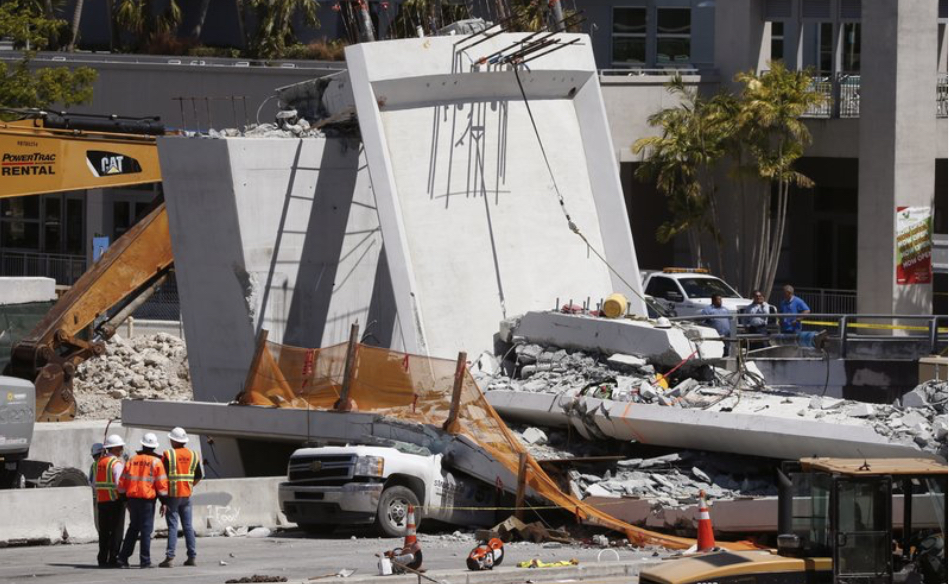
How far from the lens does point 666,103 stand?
44.3 m

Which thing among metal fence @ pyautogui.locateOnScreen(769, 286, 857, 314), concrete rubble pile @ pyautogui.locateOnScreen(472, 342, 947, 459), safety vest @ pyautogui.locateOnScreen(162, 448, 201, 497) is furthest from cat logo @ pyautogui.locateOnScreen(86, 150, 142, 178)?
metal fence @ pyautogui.locateOnScreen(769, 286, 857, 314)

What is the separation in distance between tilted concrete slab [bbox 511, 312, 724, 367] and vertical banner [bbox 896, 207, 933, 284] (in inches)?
657

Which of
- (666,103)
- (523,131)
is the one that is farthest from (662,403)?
(666,103)

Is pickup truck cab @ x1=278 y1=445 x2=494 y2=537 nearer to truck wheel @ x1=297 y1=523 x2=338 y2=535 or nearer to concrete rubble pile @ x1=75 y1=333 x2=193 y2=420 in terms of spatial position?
truck wheel @ x1=297 y1=523 x2=338 y2=535

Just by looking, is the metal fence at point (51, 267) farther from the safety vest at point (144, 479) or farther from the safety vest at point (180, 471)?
the safety vest at point (144, 479)

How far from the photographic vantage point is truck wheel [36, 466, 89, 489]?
74.4 ft

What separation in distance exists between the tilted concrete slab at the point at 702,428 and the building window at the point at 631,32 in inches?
1402

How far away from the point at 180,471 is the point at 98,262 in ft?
Result: 51.9

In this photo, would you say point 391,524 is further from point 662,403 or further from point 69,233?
point 69,233

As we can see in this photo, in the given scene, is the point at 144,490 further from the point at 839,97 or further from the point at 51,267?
the point at 51,267

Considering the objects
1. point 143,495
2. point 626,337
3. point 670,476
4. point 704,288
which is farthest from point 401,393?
point 704,288

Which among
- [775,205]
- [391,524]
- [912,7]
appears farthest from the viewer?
[775,205]

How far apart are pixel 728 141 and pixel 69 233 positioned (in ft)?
74.3

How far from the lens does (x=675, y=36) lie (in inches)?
2248
